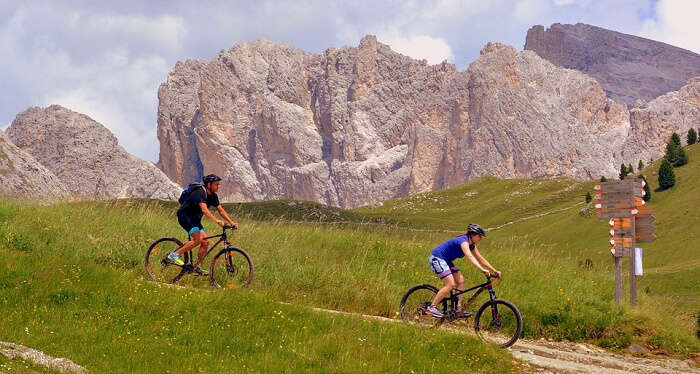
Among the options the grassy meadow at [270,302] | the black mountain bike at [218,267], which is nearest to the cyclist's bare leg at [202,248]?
the black mountain bike at [218,267]

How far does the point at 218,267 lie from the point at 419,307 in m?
5.07

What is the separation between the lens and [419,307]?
13812 mm

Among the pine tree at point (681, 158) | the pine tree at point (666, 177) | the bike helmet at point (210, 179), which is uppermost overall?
the pine tree at point (681, 158)

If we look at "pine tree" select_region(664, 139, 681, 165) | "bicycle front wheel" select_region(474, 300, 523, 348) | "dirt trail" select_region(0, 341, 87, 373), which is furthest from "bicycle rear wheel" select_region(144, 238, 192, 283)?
"pine tree" select_region(664, 139, 681, 165)

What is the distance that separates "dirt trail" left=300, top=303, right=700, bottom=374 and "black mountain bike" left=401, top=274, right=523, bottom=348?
32cm

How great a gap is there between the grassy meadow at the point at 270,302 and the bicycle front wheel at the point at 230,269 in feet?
1.31

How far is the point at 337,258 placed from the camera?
1897 cm

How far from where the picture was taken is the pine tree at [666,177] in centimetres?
14525

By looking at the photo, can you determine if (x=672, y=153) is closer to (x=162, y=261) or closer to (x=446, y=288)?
(x=446, y=288)

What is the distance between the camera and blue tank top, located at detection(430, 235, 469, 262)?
13.4m

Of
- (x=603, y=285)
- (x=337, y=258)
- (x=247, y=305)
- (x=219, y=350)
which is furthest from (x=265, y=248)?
(x=603, y=285)

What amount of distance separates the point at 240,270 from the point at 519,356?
6.67m

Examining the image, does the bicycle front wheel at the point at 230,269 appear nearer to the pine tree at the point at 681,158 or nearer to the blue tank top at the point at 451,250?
the blue tank top at the point at 451,250

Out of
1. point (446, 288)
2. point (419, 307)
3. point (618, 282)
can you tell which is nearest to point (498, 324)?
point (446, 288)
